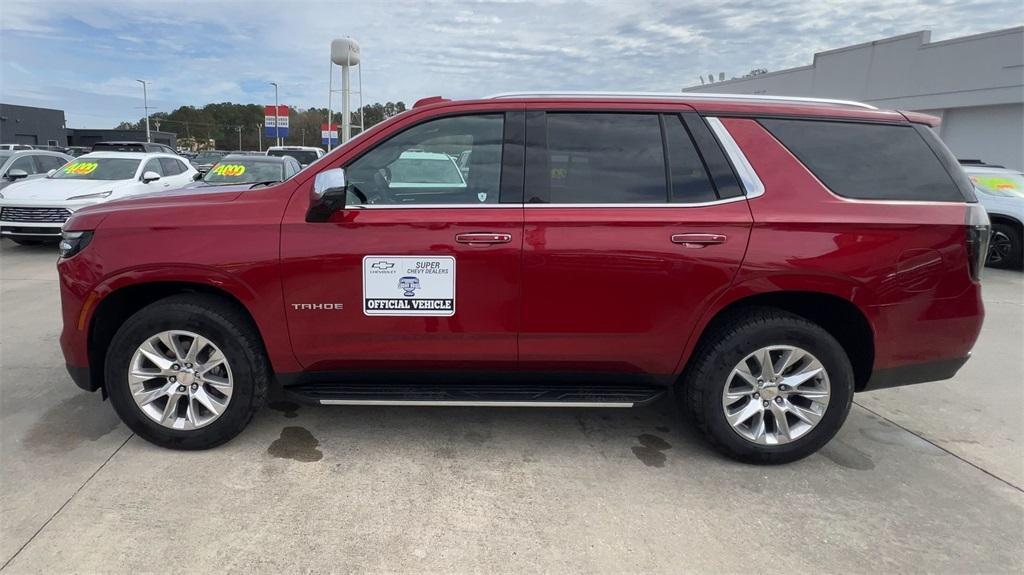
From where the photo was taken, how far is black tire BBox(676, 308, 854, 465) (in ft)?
10.3

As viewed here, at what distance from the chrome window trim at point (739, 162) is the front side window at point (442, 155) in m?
1.15

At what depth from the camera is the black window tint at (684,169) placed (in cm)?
311

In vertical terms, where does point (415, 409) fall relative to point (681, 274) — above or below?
below

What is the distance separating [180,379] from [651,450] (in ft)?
8.60

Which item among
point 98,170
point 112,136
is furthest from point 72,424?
point 112,136

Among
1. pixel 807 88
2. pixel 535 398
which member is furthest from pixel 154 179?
pixel 807 88

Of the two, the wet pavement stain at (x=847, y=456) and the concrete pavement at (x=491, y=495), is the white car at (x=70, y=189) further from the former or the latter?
the wet pavement stain at (x=847, y=456)

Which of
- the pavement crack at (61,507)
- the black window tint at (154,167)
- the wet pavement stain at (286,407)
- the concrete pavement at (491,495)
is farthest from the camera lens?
the black window tint at (154,167)

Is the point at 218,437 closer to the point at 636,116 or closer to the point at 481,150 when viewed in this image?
the point at 481,150

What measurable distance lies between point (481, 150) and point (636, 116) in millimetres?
855

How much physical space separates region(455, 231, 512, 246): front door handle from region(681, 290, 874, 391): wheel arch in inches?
45.5

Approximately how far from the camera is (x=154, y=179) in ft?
34.3

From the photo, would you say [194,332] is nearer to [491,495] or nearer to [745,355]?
[491,495]

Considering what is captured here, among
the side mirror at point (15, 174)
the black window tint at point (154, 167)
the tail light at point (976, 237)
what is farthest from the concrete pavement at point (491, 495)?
the side mirror at point (15, 174)
